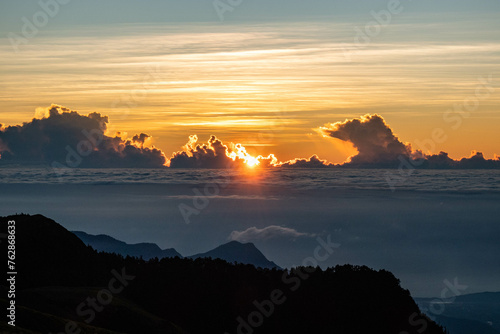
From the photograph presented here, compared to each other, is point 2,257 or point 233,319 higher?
point 2,257

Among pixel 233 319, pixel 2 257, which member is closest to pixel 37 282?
pixel 2 257

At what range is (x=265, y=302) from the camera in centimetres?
10231

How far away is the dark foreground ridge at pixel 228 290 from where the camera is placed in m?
97.6

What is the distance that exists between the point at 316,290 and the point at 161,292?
22.1 metres

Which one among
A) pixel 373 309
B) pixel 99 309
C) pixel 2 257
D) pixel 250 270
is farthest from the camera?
pixel 250 270

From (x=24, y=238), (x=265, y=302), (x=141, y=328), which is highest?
(x=24, y=238)

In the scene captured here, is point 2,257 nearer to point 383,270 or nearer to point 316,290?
point 316,290

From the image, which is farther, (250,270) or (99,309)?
(250,270)

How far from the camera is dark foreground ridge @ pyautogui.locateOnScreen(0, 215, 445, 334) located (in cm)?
9756

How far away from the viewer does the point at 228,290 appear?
339 feet

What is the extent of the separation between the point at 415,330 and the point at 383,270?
36.5 ft

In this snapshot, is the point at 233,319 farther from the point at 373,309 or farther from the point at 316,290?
the point at 373,309

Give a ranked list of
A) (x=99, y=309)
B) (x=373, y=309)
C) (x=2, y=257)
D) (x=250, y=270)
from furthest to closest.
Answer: (x=250, y=270)
(x=373, y=309)
(x=2, y=257)
(x=99, y=309)

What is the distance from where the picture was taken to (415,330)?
318ft
